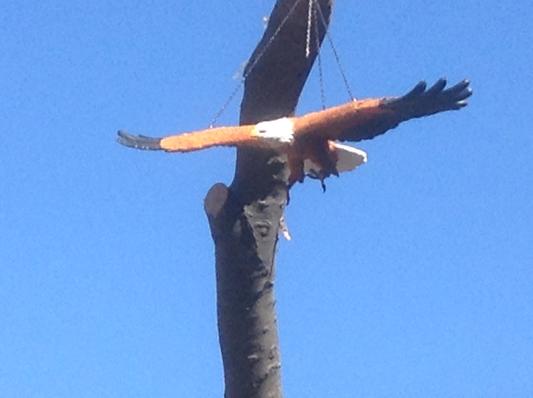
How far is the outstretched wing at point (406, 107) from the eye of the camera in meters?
3.26

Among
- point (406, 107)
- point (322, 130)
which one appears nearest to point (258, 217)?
point (322, 130)

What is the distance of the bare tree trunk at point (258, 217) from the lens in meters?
3.34

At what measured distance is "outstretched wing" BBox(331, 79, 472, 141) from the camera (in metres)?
3.26

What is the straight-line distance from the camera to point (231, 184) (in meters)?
3.46

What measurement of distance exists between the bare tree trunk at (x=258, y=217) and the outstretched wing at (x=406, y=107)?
0.49 ft

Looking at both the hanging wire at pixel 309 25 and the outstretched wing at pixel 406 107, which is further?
the hanging wire at pixel 309 25

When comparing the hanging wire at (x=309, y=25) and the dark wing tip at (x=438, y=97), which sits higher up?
the hanging wire at (x=309, y=25)

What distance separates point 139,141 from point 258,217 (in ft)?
0.88

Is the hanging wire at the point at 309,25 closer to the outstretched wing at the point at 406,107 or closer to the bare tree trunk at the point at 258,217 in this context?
the bare tree trunk at the point at 258,217

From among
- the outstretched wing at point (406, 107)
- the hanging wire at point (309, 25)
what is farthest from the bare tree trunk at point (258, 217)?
the outstretched wing at point (406, 107)

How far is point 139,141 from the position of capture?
3.36 m

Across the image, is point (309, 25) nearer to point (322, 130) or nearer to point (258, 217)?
point (322, 130)

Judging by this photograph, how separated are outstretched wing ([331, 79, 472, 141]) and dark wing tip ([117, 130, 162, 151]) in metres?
0.34

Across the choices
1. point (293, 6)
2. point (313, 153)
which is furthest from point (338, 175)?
point (293, 6)
